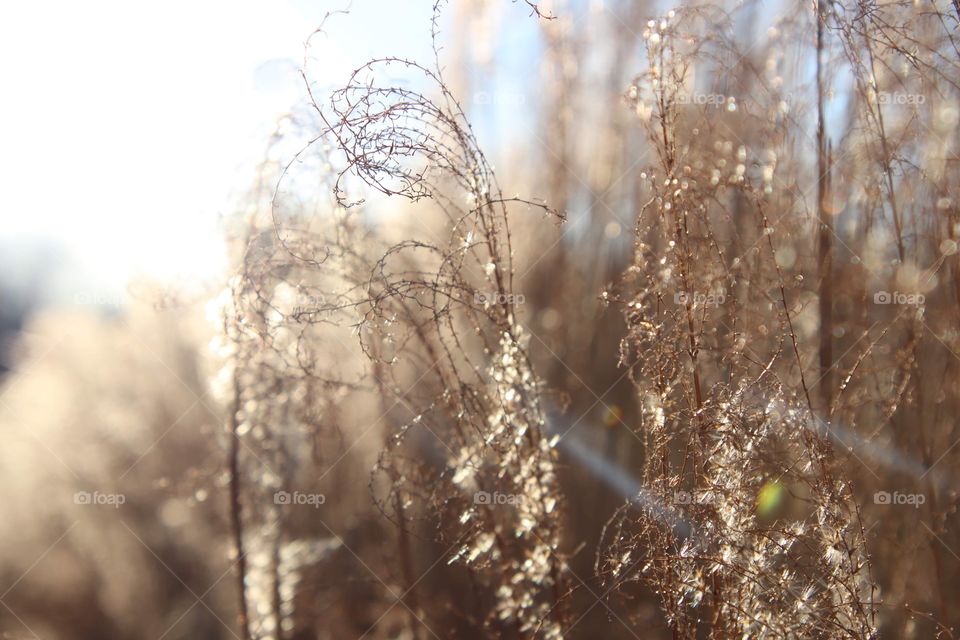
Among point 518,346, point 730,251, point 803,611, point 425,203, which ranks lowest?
point 803,611

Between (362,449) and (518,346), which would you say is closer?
(518,346)

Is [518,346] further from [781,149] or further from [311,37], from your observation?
[781,149]

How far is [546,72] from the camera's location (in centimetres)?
571

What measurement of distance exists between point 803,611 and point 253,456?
7.05 feet

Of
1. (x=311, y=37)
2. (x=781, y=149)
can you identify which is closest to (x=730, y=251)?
(x=781, y=149)

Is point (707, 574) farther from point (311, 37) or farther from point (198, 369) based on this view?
point (198, 369)

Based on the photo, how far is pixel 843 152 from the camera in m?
2.81

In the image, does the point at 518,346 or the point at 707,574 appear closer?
the point at 707,574

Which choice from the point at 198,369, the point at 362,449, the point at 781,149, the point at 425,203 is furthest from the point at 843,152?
the point at 198,369

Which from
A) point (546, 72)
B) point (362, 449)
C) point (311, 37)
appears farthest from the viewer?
point (546, 72)

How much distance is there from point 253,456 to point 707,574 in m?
1.94

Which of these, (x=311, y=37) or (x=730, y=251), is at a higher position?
(x=311, y=37)

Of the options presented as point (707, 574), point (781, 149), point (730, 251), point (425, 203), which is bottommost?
point (707, 574)

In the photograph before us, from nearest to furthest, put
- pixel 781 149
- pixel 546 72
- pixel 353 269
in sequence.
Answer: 1. pixel 353 269
2. pixel 781 149
3. pixel 546 72
